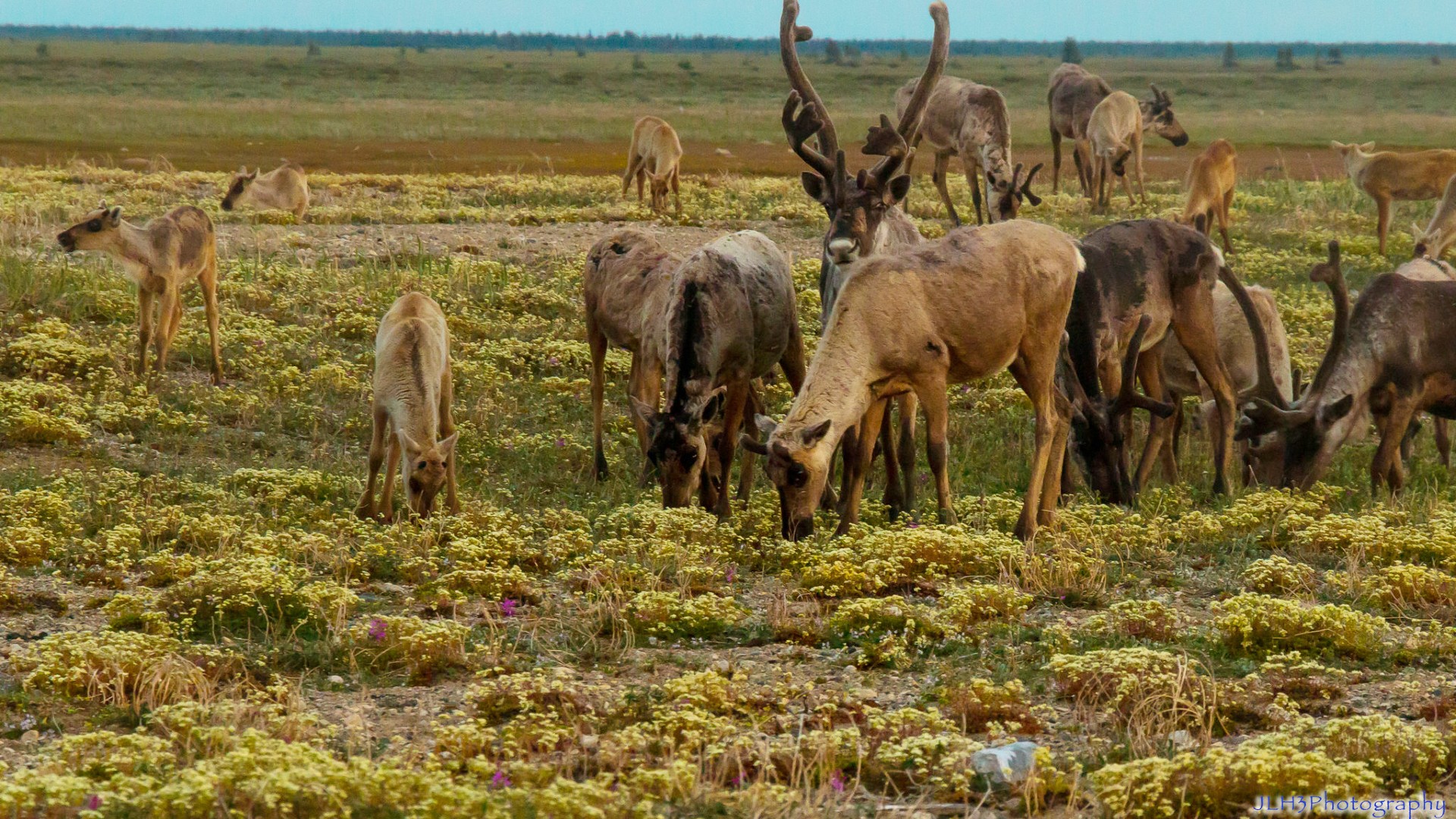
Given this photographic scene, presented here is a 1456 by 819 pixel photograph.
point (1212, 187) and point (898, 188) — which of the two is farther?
point (1212, 187)

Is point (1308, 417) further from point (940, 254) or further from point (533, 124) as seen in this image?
point (533, 124)

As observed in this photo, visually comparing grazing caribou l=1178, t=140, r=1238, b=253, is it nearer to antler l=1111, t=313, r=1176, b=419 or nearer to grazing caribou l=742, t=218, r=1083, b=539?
antler l=1111, t=313, r=1176, b=419

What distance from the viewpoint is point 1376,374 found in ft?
36.7

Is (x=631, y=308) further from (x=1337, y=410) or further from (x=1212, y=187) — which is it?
(x=1212, y=187)

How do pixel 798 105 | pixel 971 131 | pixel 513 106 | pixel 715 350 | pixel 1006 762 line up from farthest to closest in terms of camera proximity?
pixel 513 106 → pixel 971 131 → pixel 798 105 → pixel 715 350 → pixel 1006 762

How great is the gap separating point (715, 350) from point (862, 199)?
153 centimetres

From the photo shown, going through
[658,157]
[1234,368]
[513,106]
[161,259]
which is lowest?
[1234,368]

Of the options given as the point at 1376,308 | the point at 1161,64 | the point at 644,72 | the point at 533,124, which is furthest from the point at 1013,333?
the point at 1161,64

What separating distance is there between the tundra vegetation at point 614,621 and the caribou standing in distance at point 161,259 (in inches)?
17.3

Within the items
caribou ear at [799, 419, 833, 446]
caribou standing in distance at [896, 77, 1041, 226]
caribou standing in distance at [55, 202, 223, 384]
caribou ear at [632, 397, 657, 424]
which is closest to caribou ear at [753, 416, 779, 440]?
caribou ear at [799, 419, 833, 446]

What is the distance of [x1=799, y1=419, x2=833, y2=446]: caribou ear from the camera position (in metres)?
8.84

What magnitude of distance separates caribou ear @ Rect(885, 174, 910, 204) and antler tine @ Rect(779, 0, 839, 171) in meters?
0.55

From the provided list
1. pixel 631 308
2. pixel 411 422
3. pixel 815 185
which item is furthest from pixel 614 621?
pixel 631 308

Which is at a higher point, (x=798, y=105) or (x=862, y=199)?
(x=798, y=105)
